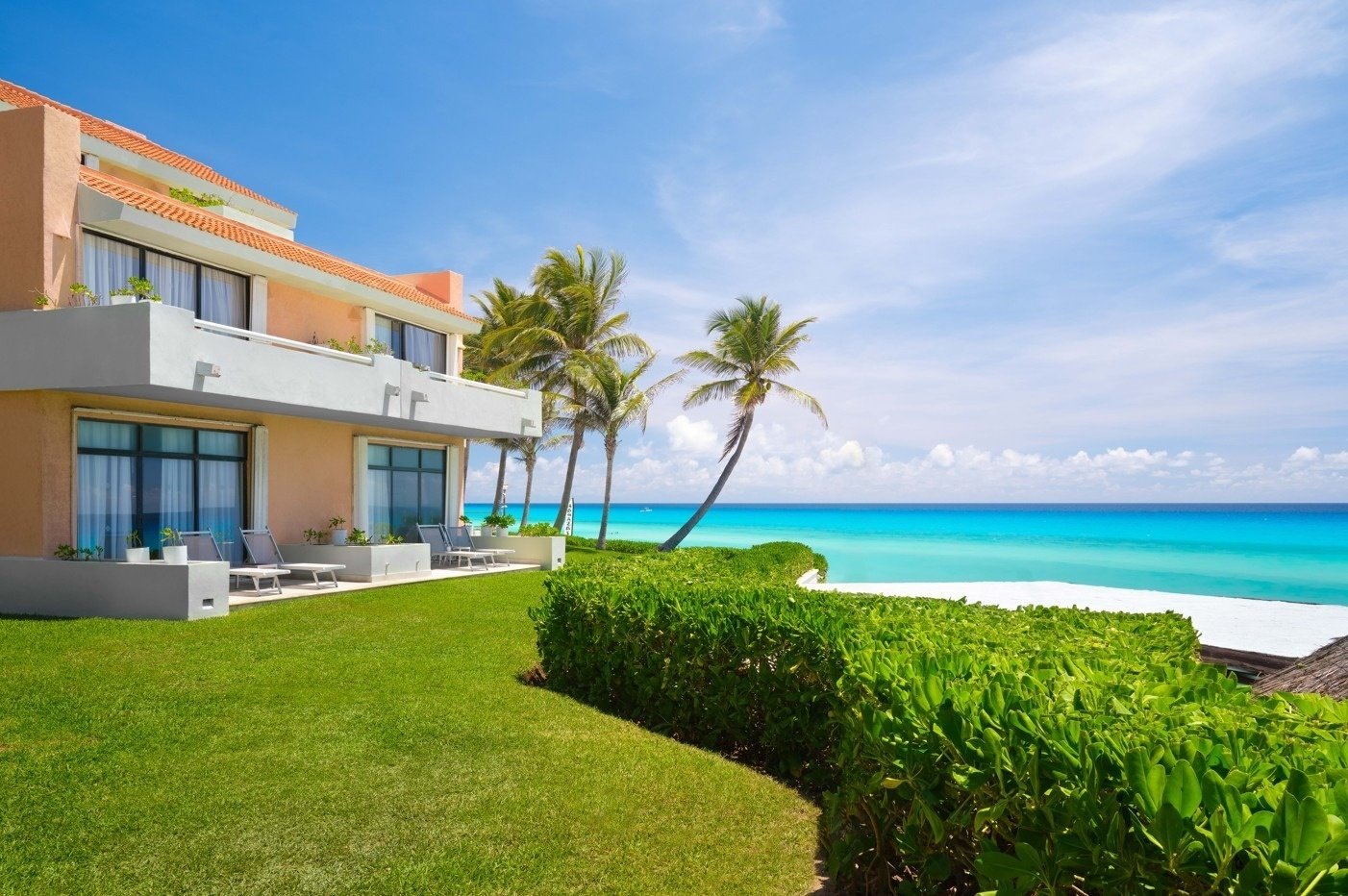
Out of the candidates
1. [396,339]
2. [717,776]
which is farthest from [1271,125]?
[396,339]

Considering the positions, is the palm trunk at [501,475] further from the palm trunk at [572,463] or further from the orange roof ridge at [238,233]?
the orange roof ridge at [238,233]

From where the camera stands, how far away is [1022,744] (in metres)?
2.88

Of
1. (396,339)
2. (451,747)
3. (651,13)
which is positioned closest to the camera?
(451,747)

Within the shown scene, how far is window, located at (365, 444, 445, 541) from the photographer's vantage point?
19938 millimetres

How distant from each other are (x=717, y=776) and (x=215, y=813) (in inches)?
127

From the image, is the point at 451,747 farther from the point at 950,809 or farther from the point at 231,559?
the point at 231,559

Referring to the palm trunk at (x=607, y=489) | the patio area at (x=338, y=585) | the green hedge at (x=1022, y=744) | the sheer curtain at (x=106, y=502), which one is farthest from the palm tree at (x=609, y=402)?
the green hedge at (x=1022, y=744)

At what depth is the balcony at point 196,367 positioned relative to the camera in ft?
40.4

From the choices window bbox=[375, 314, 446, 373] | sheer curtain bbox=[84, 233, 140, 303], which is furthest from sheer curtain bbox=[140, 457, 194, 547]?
window bbox=[375, 314, 446, 373]

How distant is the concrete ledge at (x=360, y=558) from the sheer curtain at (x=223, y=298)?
186 inches

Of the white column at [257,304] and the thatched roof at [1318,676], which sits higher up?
the white column at [257,304]

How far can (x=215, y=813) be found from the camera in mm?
5051

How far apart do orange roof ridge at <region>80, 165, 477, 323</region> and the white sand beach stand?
1244cm

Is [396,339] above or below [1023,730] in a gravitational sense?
above
